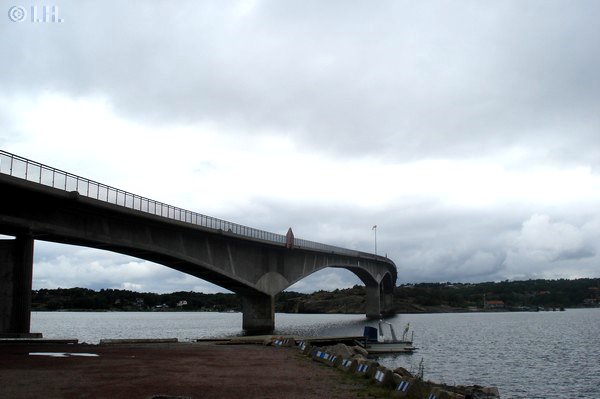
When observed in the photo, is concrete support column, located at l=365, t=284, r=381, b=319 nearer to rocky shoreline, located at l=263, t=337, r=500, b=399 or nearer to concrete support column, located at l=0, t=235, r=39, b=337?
rocky shoreline, located at l=263, t=337, r=500, b=399

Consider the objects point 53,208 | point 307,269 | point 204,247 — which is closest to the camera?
point 53,208

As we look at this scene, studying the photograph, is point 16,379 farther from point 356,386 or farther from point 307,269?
point 307,269

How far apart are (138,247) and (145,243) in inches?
69.6

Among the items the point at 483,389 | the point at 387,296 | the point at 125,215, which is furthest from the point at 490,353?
the point at 387,296

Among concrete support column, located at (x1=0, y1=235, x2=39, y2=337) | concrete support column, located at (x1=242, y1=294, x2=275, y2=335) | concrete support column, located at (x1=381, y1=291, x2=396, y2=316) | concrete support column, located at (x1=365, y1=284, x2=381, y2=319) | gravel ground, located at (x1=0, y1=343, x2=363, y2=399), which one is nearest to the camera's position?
gravel ground, located at (x1=0, y1=343, x2=363, y2=399)

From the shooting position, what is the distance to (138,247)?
5050 cm

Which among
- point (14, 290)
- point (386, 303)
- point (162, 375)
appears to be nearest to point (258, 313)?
point (14, 290)

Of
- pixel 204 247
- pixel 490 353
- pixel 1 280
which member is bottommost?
pixel 490 353

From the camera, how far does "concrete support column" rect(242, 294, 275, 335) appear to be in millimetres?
78938

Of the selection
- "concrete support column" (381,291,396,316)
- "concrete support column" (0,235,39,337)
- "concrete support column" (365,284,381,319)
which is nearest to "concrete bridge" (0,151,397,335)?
"concrete support column" (0,235,39,337)

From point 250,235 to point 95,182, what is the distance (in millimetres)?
29762

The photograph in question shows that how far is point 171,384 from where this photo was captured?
65.5 feet

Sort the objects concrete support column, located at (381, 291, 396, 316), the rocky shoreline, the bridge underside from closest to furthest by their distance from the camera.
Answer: the rocky shoreline
the bridge underside
concrete support column, located at (381, 291, 396, 316)

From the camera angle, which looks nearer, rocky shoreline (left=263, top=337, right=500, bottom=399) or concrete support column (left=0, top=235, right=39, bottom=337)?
rocky shoreline (left=263, top=337, right=500, bottom=399)
